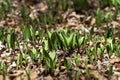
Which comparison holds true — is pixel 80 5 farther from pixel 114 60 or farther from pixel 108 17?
pixel 114 60

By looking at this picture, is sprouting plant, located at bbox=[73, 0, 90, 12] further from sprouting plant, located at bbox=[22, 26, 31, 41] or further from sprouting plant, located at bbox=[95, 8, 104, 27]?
sprouting plant, located at bbox=[22, 26, 31, 41]

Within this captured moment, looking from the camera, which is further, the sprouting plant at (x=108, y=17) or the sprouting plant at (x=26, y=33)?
the sprouting plant at (x=108, y=17)

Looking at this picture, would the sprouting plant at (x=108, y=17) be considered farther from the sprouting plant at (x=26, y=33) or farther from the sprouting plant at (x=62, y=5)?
the sprouting plant at (x=26, y=33)

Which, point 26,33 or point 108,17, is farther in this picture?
point 108,17

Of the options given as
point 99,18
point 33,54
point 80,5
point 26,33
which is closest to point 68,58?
point 33,54

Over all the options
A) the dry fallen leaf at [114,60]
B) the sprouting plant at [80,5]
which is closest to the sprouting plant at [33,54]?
the dry fallen leaf at [114,60]

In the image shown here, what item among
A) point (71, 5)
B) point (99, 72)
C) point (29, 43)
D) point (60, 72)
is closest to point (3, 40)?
point (29, 43)

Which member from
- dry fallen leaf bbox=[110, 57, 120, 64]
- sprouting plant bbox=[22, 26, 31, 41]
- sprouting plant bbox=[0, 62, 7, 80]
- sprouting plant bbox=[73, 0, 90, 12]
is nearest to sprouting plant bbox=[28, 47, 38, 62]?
sprouting plant bbox=[0, 62, 7, 80]

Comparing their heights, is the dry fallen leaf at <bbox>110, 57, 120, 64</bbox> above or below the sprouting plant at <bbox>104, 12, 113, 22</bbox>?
below

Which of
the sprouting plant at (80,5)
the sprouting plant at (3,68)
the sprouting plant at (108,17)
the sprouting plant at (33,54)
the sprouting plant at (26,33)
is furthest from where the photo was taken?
the sprouting plant at (80,5)

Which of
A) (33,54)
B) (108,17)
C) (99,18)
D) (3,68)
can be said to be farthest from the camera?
(108,17)

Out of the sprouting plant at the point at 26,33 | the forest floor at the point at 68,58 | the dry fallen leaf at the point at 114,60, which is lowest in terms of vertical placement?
the dry fallen leaf at the point at 114,60
